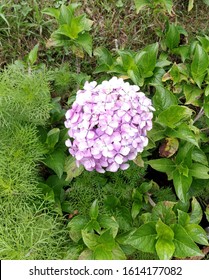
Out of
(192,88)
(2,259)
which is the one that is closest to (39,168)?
(2,259)

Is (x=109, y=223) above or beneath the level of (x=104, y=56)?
beneath

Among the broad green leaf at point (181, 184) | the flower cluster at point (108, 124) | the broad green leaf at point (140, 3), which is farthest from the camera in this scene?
the broad green leaf at point (140, 3)

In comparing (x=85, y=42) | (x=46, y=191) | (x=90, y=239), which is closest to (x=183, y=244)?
(x=90, y=239)

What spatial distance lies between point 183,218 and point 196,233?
80mm

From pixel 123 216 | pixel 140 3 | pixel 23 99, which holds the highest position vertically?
pixel 140 3

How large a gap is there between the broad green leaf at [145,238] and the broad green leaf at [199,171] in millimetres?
276

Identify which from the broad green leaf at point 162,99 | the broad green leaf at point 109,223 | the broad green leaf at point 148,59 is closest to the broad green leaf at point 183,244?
the broad green leaf at point 109,223

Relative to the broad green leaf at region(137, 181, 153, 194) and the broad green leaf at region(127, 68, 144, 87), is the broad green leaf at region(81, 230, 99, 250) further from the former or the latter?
the broad green leaf at region(127, 68, 144, 87)

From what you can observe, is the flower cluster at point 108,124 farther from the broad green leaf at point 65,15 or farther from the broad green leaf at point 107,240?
the broad green leaf at point 65,15

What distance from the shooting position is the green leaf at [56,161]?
187 centimetres

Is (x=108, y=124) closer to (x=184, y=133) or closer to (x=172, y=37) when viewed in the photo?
(x=184, y=133)

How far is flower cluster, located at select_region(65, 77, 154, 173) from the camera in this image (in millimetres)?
1551

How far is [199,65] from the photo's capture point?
6.39 ft

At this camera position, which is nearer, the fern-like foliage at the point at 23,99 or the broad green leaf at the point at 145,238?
the broad green leaf at the point at 145,238
